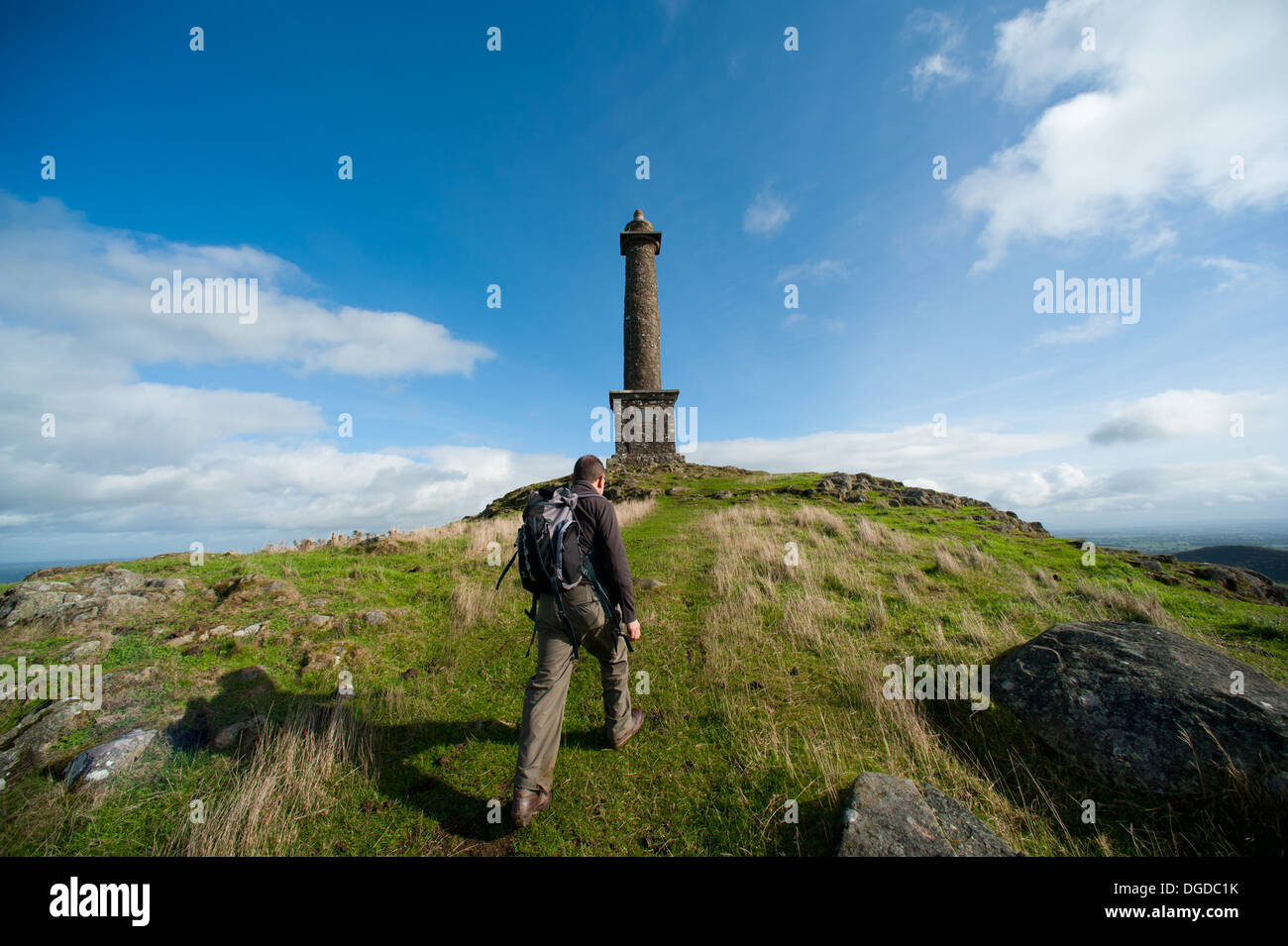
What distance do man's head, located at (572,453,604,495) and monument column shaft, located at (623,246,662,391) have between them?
28.7 m

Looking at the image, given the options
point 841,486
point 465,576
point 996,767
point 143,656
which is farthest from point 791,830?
point 841,486

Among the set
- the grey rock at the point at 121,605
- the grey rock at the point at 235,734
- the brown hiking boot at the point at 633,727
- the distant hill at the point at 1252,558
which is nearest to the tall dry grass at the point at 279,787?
the grey rock at the point at 235,734

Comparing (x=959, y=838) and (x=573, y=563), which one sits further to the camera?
(x=573, y=563)

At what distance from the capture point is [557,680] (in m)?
4.11

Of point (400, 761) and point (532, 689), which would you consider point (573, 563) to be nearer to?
point (532, 689)

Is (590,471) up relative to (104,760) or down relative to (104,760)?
up

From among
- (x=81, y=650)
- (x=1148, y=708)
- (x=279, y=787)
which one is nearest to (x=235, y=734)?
(x=279, y=787)

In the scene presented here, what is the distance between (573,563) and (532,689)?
3.78 feet

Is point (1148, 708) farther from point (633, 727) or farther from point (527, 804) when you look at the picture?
point (527, 804)

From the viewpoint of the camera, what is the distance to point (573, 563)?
13.6 feet

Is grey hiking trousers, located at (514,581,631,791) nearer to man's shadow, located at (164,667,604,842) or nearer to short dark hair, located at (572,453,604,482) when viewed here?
man's shadow, located at (164,667,604,842)

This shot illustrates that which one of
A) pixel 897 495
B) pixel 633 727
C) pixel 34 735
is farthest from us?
pixel 897 495

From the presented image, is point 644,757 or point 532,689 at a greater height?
point 532,689

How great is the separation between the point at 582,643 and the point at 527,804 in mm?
1331
